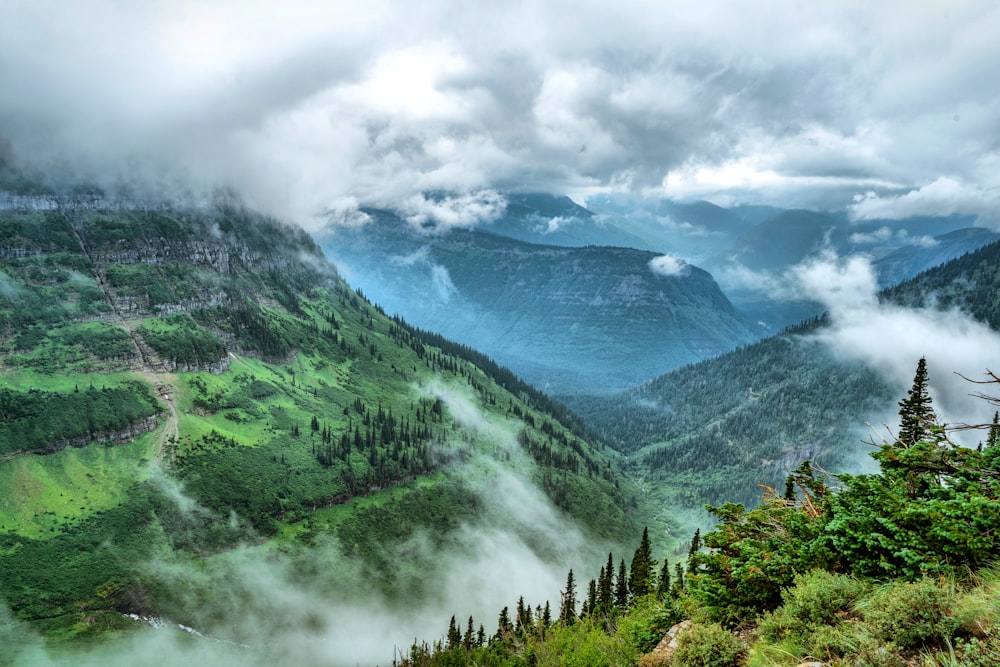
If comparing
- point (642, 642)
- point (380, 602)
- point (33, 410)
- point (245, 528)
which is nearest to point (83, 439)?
point (33, 410)

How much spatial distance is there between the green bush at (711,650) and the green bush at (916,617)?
11.4 feet

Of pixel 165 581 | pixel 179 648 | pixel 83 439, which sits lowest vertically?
pixel 179 648

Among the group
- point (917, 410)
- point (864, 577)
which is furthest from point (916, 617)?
point (917, 410)

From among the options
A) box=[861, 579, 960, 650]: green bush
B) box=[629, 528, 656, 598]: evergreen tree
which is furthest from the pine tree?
box=[629, 528, 656, 598]: evergreen tree

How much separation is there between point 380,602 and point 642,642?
189400 mm

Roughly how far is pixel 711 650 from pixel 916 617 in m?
4.63

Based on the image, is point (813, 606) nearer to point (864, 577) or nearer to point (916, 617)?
point (864, 577)

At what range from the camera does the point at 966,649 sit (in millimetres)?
8086

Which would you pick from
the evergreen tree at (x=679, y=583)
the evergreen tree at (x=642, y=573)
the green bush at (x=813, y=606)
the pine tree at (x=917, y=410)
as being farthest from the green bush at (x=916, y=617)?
the evergreen tree at (x=642, y=573)

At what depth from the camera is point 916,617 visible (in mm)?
9625

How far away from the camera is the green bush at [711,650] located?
41.1 feet

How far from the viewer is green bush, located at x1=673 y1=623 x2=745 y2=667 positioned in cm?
1253

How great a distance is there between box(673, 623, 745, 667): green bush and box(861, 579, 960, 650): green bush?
11.4 ft

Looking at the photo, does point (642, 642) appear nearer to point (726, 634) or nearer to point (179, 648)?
point (726, 634)
